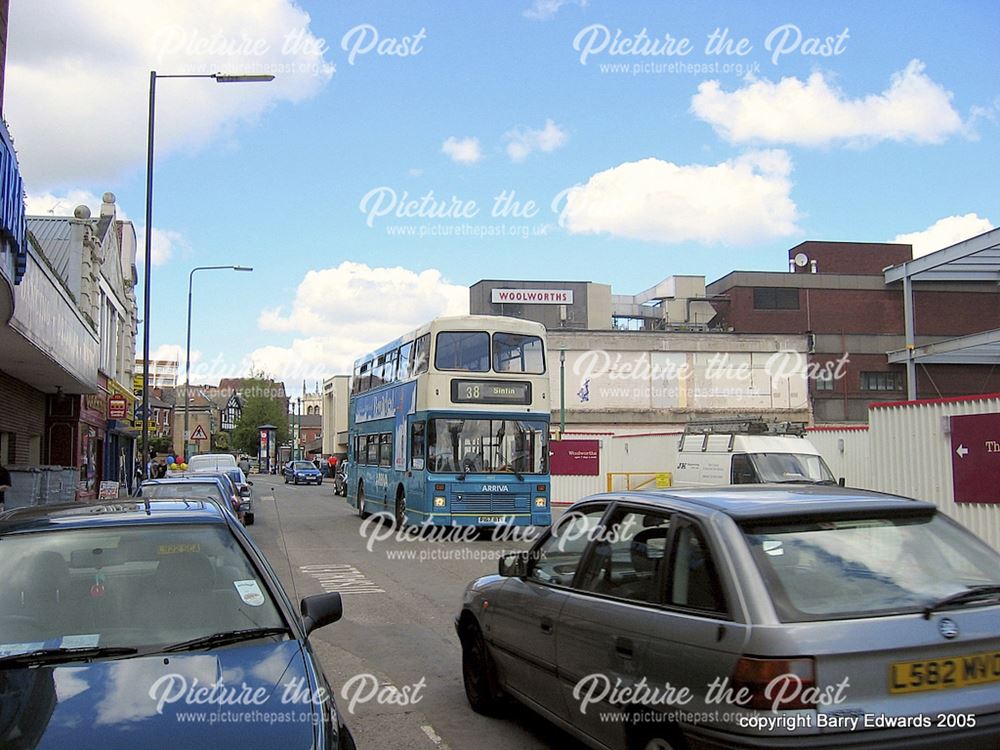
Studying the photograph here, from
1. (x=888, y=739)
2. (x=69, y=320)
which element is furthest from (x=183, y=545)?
(x=69, y=320)

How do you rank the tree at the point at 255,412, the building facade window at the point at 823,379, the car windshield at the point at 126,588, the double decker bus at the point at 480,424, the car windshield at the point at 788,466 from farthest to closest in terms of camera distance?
the tree at the point at 255,412 < the building facade window at the point at 823,379 < the car windshield at the point at 788,466 < the double decker bus at the point at 480,424 < the car windshield at the point at 126,588

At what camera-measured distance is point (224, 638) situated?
13.1ft

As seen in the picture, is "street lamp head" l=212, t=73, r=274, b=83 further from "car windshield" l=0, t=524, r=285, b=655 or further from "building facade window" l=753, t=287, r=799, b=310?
"building facade window" l=753, t=287, r=799, b=310

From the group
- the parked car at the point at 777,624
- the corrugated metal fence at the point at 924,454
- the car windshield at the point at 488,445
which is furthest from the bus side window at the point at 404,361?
the parked car at the point at 777,624

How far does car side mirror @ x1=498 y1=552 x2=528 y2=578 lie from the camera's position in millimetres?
5727

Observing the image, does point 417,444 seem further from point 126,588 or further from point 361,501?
point 126,588

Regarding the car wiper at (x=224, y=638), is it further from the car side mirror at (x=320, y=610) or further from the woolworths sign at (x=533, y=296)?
the woolworths sign at (x=533, y=296)

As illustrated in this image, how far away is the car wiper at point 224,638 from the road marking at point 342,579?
8151 mm

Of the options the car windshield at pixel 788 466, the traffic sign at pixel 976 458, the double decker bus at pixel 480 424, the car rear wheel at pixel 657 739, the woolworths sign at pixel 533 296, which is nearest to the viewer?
the car rear wheel at pixel 657 739

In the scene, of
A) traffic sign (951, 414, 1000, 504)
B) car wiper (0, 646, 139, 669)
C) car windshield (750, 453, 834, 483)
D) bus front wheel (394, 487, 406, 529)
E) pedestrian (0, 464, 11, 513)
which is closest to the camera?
car wiper (0, 646, 139, 669)

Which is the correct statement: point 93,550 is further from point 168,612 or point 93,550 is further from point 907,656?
point 907,656

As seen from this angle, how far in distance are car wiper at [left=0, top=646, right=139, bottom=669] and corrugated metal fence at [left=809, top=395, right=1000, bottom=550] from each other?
1349cm

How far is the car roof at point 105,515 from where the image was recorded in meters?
4.58

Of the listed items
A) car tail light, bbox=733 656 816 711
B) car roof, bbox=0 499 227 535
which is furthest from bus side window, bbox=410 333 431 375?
car tail light, bbox=733 656 816 711
